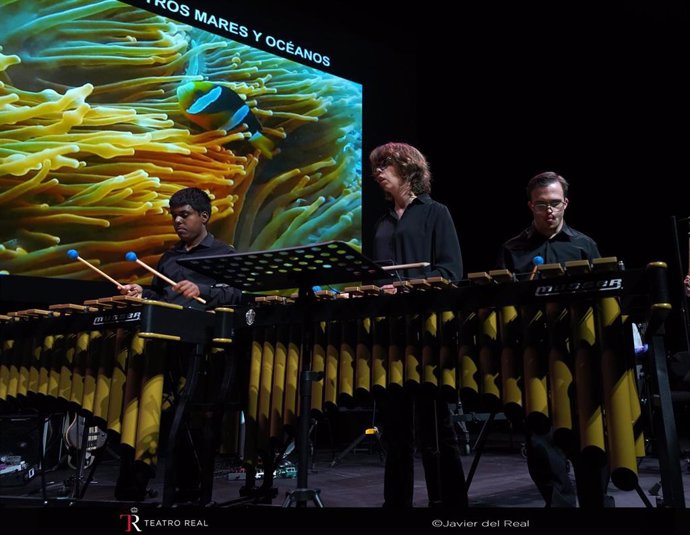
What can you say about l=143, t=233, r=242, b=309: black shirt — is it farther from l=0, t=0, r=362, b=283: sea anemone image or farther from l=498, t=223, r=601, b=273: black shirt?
l=0, t=0, r=362, b=283: sea anemone image

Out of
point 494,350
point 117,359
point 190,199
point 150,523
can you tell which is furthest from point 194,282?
point 494,350

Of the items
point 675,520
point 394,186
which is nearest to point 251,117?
point 394,186

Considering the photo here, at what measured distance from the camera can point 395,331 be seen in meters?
2.56

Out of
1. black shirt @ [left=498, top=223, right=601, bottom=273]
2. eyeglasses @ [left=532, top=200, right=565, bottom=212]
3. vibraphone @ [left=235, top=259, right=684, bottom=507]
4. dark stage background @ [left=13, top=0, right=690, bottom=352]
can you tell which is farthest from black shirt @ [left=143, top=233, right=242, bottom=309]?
dark stage background @ [left=13, top=0, right=690, bottom=352]

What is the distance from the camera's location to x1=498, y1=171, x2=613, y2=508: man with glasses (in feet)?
9.04

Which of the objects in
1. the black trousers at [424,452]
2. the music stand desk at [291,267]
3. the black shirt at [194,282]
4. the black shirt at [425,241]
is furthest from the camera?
the black shirt at [194,282]

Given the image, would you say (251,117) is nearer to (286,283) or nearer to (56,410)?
(56,410)

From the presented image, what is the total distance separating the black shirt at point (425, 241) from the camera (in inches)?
115

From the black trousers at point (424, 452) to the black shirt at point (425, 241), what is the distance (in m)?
0.56

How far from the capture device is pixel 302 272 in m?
2.53

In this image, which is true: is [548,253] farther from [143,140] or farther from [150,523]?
[143,140]

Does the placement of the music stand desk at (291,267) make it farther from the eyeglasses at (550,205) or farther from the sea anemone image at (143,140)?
the sea anemone image at (143,140)

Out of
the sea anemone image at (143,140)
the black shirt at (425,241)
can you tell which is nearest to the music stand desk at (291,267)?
the black shirt at (425,241)

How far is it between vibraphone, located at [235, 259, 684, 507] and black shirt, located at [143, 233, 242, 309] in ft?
1.56
